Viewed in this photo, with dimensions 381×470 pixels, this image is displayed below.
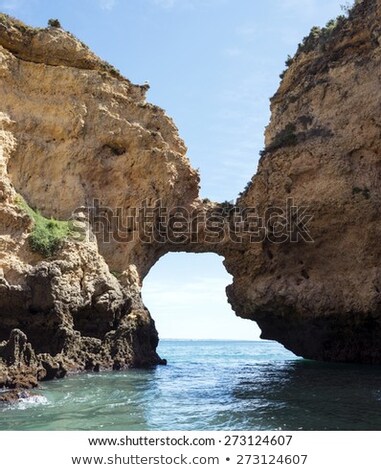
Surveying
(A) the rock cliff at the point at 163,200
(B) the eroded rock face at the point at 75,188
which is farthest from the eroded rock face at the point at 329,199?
(B) the eroded rock face at the point at 75,188

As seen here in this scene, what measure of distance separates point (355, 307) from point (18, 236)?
13049mm

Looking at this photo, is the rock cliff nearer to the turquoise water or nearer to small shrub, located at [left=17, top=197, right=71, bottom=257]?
small shrub, located at [left=17, top=197, right=71, bottom=257]

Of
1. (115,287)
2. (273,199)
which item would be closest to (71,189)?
(115,287)

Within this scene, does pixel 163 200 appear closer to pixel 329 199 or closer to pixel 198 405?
pixel 329 199

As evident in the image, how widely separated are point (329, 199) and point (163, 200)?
7079mm

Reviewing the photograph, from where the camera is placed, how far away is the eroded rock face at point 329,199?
19094 millimetres

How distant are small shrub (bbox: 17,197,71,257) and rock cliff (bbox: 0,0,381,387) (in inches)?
2.1

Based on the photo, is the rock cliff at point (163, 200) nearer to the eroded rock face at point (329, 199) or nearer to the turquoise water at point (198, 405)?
the eroded rock face at point (329, 199)

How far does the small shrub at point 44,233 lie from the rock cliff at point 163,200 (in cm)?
5

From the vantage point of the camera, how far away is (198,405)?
10680 mm

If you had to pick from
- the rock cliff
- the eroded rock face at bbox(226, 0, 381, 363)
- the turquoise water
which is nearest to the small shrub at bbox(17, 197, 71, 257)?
the rock cliff

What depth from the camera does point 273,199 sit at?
70.9 ft

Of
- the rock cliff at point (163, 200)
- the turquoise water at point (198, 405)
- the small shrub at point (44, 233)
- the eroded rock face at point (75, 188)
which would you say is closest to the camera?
the turquoise water at point (198, 405)

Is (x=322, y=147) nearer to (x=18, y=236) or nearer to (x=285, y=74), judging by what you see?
(x=285, y=74)
